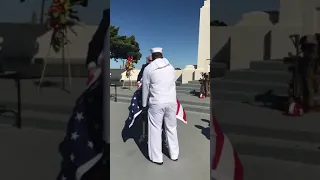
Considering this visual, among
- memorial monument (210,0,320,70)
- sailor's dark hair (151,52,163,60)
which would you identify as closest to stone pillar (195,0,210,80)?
sailor's dark hair (151,52,163,60)

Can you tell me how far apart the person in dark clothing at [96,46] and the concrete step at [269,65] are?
0.96m

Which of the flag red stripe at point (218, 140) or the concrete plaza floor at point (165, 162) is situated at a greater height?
the flag red stripe at point (218, 140)

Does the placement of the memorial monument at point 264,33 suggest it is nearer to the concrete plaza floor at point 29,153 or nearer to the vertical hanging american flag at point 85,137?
the vertical hanging american flag at point 85,137

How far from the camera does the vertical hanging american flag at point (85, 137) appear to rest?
2029 mm

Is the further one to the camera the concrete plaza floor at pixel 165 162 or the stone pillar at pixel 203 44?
the stone pillar at pixel 203 44

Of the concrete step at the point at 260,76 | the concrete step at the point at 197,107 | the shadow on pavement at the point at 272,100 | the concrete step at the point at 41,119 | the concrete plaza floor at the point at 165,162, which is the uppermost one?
the concrete step at the point at 260,76

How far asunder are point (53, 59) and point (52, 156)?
0.68 m

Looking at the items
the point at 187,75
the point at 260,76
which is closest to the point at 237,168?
the point at 260,76

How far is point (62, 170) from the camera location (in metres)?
2.14

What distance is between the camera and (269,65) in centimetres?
187

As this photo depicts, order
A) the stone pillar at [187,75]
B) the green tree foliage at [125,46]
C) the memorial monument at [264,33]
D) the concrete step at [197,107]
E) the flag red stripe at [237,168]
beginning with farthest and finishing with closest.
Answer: the green tree foliage at [125,46] < the stone pillar at [187,75] < the concrete step at [197,107] < the flag red stripe at [237,168] < the memorial monument at [264,33]

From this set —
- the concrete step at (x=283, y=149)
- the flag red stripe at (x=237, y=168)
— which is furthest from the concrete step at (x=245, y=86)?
the flag red stripe at (x=237, y=168)

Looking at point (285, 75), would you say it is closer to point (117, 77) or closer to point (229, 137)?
point (229, 137)

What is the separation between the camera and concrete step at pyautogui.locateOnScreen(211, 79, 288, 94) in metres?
1.89
